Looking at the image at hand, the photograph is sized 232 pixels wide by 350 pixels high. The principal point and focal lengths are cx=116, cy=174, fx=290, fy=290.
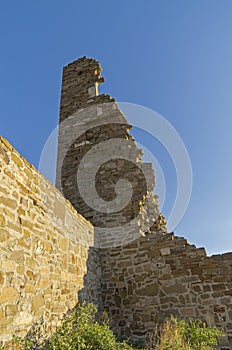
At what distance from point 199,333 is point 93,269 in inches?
105

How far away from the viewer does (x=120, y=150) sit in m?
9.16

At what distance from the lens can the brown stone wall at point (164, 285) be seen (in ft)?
20.7

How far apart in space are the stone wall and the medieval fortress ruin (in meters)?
0.01

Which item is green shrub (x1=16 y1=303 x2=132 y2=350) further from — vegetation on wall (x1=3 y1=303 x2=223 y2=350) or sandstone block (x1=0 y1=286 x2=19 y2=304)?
sandstone block (x1=0 y1=286 x2=19 y2=304)

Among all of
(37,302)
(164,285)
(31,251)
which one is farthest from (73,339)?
(164,285)

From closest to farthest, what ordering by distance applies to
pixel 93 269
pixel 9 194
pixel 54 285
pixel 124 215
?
1. pixel 9 194
2. pixel 54 285
3. pixel 93 269
4. pixel 124 215

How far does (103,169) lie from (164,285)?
392 cm

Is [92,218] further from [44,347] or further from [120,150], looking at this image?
[44,347]

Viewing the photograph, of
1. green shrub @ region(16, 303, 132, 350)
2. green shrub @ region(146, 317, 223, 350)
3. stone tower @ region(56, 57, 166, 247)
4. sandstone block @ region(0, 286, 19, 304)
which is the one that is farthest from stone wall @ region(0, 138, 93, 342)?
stone tower @ region(56, 57, 166, 247)

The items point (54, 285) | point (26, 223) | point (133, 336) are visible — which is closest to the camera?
point (26, 223)

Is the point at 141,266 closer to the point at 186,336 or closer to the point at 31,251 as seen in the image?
the point at 186,336

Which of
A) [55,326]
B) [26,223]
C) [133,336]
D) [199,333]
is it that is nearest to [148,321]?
[133,336]

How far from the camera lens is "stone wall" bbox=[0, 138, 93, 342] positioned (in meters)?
3.81

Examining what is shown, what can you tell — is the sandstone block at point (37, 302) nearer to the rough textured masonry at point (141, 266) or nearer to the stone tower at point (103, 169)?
the rough textured masonry at point (141, 266)
